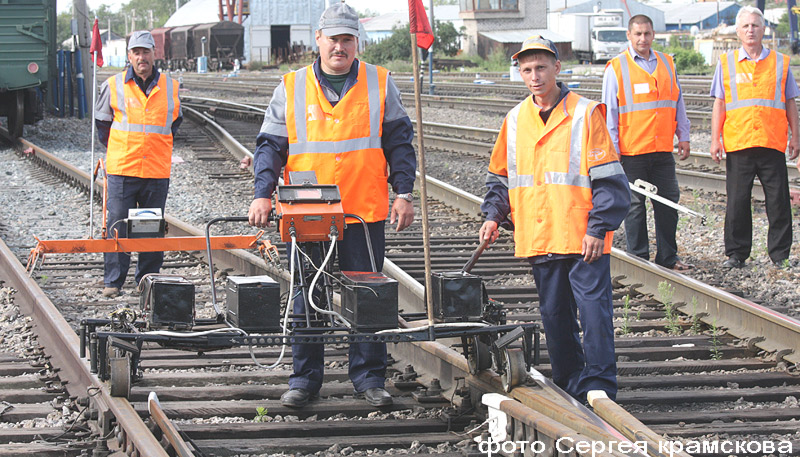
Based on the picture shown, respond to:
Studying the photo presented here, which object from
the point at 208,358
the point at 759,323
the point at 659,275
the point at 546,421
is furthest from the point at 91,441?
the point at 659,275

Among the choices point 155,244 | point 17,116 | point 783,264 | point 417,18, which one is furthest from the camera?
point 17,116

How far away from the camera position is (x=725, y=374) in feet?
18.4

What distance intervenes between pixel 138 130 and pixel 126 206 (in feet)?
1.91

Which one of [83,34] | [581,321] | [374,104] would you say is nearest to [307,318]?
[374,104]

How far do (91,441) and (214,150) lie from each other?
13.5m

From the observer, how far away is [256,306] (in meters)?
4.74

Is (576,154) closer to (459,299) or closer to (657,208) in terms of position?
(459,299)

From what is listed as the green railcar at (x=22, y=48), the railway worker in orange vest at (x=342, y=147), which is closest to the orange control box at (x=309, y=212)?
the railway worker in orange vest at (x=342, y=147)

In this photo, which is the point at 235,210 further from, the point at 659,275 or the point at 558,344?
the point at 558,344

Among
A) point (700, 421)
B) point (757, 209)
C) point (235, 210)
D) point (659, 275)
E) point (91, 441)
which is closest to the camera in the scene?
point (91, 441)

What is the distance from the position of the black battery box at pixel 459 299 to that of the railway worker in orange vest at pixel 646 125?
341 cm

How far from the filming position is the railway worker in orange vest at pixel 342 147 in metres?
5.15

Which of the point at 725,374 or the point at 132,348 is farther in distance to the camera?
the point at 725,374

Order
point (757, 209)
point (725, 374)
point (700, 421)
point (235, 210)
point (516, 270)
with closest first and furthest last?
point (700, 421) → point (725, 374) → point (516, 270) → point (757, 209) → point (235, 210)
